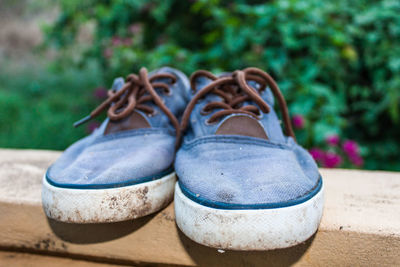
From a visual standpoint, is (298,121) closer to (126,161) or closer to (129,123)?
(129,123)

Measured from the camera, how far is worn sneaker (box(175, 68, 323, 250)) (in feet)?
2.39

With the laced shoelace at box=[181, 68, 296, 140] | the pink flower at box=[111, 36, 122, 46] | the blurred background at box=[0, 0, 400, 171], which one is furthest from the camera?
the pink flower at box=[111, 36, 122, 46]

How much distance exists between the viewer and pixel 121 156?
966 mm

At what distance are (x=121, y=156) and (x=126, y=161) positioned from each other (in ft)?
0.16

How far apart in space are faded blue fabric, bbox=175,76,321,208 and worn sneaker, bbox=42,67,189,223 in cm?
8

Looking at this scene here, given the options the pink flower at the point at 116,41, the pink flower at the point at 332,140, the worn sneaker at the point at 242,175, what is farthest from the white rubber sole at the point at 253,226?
the pink flower at the point at 116,41

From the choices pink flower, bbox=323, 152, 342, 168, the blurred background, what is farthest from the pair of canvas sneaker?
the blurred background

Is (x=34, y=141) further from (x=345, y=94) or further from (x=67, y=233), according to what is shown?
(x=345, y=94)

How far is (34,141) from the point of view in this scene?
9.52ft

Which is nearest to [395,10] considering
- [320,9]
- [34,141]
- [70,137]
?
[320,9]

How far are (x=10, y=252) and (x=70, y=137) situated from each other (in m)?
1.90

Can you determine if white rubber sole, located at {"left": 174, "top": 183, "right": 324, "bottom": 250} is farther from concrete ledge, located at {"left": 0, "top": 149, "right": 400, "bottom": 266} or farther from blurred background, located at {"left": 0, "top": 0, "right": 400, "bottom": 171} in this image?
blurred background, located at {"left": 0, "top": 0, "right": 400, "bottom": 171}

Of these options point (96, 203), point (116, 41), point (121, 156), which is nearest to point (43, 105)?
point (116, 41)

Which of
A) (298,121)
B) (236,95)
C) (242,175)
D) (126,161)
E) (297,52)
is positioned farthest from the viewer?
(297,52)
